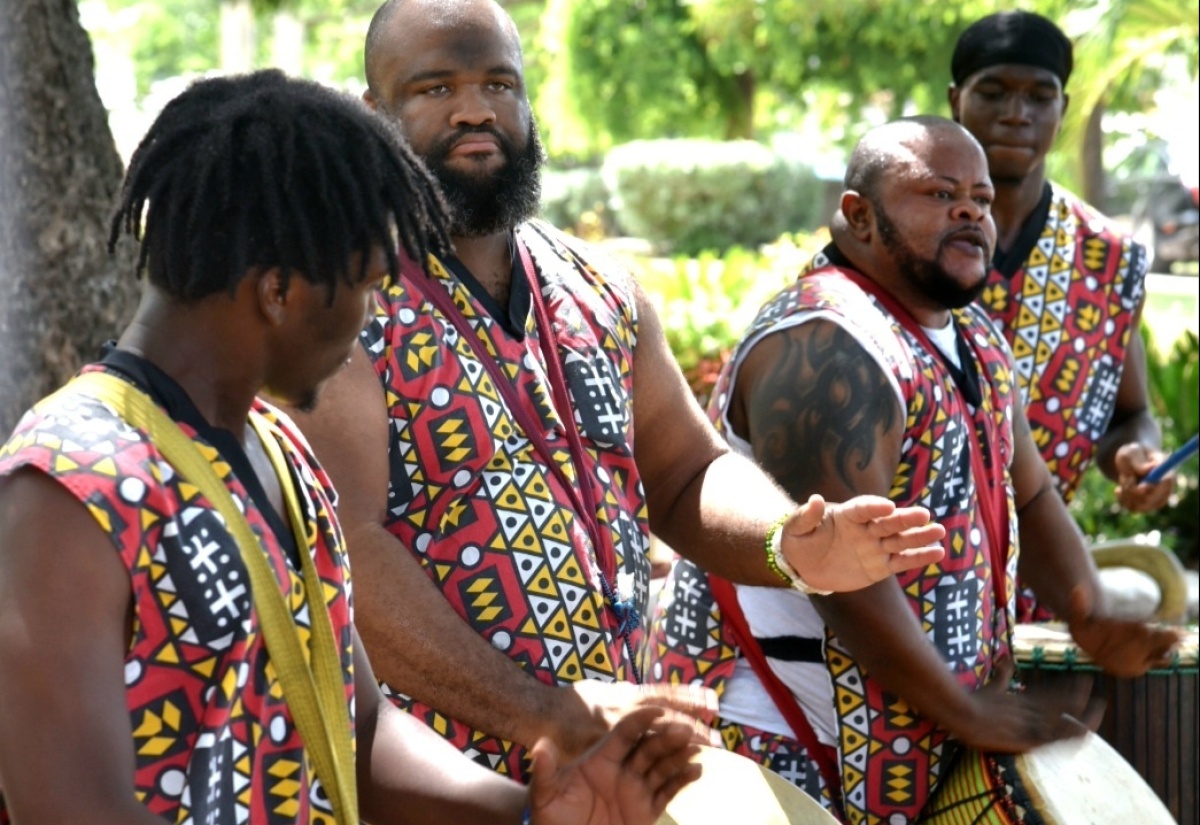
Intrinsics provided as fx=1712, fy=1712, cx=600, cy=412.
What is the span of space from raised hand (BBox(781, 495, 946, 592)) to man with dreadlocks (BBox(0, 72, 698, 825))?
833 millimetres

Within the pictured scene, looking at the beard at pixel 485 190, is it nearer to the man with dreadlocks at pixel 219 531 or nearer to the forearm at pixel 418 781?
the man with dreadlocks at pixel 219 531

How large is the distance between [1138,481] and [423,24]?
293cm

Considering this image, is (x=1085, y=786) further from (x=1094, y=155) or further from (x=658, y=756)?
(x=1094, y=155)

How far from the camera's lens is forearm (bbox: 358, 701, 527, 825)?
2348 mm

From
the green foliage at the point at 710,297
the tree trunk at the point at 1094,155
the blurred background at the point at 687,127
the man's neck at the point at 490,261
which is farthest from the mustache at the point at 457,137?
the tree trunk at the point at 1094,155

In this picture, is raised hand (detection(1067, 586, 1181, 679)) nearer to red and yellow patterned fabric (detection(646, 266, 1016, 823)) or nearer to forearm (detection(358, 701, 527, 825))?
red and yellow patterned fabric (detection(646, 266, 1016, 823))

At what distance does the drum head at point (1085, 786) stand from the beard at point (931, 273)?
103 centimetres

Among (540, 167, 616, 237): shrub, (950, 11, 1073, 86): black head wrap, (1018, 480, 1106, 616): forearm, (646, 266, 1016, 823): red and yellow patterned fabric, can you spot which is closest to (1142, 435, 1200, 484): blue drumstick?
(1018, 480, 1106, 616): forearm

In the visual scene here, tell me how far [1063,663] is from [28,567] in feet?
9.75

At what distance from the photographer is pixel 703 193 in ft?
72.1

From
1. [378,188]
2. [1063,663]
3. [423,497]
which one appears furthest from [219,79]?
[1063,663]

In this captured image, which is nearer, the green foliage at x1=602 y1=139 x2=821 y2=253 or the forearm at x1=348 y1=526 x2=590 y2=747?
the forearm at x1=348 y1=526 x2=590 y2=747

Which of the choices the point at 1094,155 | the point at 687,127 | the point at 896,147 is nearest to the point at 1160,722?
the point at 896,147

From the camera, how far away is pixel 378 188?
2229 millimetres
